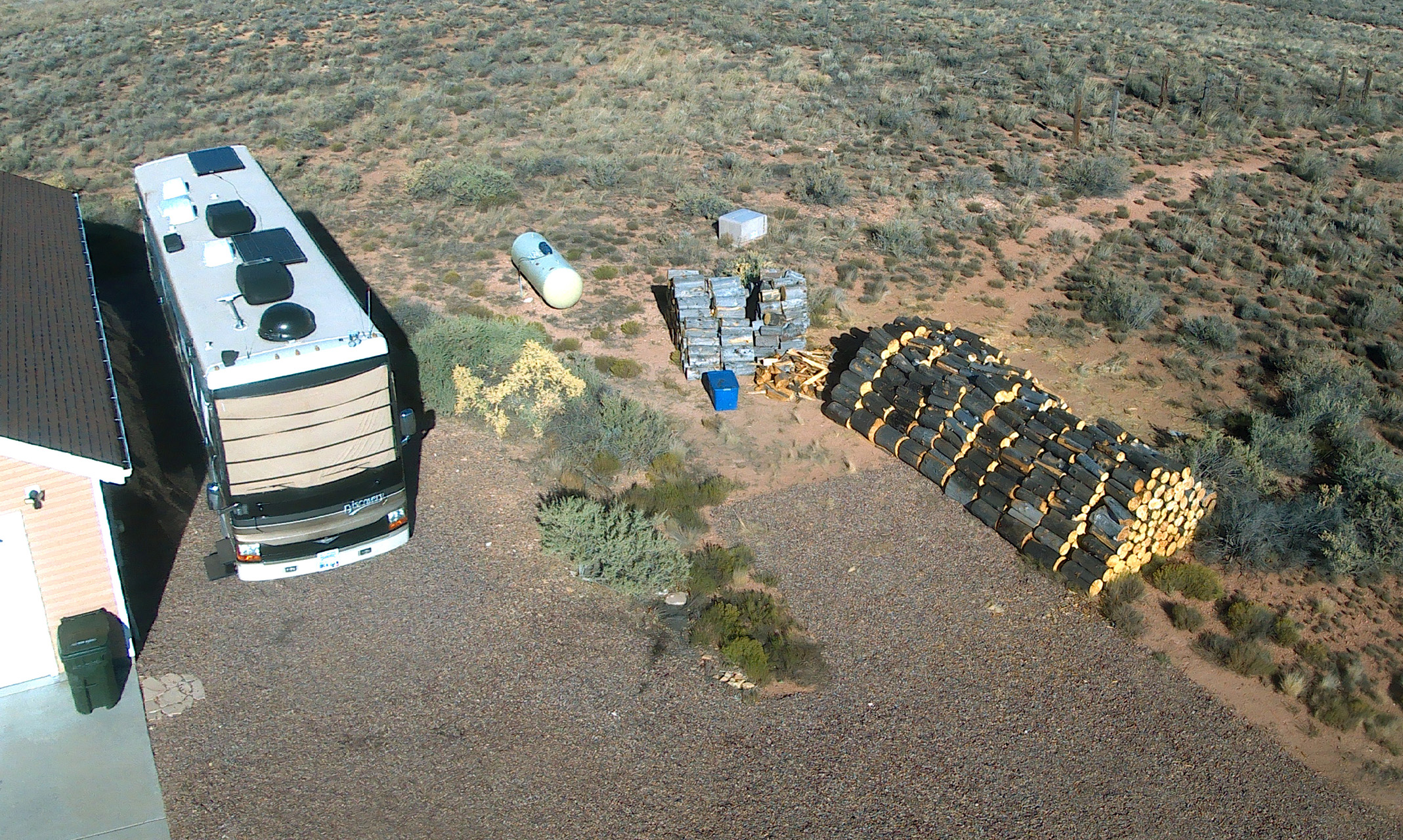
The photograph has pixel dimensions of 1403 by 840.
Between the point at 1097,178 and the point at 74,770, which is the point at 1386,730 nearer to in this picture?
the point at 74,770

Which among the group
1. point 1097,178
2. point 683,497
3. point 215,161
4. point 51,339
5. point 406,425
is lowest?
point 683,497

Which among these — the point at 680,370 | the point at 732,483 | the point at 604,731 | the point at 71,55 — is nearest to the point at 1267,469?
the point at 732,483

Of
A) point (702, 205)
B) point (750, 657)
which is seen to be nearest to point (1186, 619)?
point (750, 657)

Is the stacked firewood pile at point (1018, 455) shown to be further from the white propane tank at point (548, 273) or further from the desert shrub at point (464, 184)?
the desert shrub at point (464, 184)

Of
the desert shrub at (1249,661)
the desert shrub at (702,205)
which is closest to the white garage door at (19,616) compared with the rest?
the desert shrub at (1249,661)

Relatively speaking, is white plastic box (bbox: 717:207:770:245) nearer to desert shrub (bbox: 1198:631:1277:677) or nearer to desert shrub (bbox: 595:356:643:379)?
desert shrub (bbox: 595:356:643:379)

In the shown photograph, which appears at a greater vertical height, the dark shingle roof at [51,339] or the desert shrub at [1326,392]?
the dark shingle roof at [51,339]

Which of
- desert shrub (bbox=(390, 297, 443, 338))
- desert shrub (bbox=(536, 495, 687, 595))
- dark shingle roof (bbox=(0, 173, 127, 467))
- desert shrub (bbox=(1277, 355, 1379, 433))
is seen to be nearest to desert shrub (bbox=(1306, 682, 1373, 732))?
desert shrub (bbox=(1277, 355, 1379, 433))
